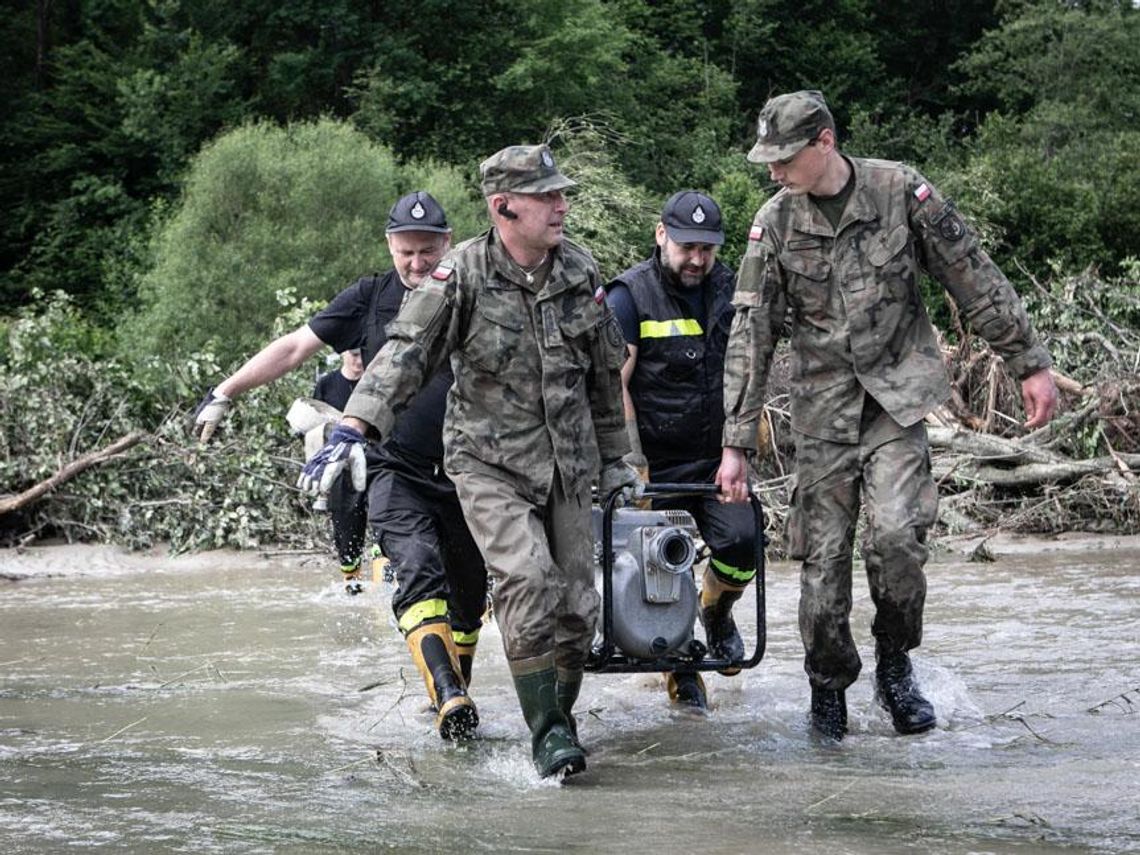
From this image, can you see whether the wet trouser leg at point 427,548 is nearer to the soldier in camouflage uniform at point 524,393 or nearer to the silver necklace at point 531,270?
the soldier in camouflage uniform at point 524,393

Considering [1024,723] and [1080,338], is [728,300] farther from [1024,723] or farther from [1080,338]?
[1080,338]

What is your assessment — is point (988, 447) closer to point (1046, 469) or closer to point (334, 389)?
point (1046, 469)

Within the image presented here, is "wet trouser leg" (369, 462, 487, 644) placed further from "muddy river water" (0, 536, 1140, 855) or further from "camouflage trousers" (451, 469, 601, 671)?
"camouflage trousers" (451, 469, 601, 671)

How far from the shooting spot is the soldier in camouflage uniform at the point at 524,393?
5.39 meters

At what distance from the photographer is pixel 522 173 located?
217 inches

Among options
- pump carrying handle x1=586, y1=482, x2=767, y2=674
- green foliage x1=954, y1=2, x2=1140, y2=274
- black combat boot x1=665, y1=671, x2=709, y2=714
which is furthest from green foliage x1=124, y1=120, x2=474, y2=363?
pump carrying handle x1=586, y1=482, x2=767, y2=674

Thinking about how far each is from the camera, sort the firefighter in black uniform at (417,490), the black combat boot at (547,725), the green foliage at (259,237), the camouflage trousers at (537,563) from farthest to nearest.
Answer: the green foliage at (259,237), the firefighter in black uniform at (417,490), the camouflage trousers at (537,563), the black combat boot at (547,725)

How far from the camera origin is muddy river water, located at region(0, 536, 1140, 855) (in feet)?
14.8

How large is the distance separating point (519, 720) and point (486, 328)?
1628 mm

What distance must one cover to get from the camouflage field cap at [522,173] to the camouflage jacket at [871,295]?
797 mm

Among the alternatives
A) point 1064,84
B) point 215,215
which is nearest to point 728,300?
point 215,215

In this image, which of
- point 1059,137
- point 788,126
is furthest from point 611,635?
point 1059,137

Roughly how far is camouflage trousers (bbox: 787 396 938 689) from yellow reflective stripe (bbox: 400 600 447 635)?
1.25 meters

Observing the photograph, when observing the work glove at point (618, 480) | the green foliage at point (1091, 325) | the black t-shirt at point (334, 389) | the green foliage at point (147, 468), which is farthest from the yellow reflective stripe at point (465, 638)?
the green foliage at point (1091, 325)
